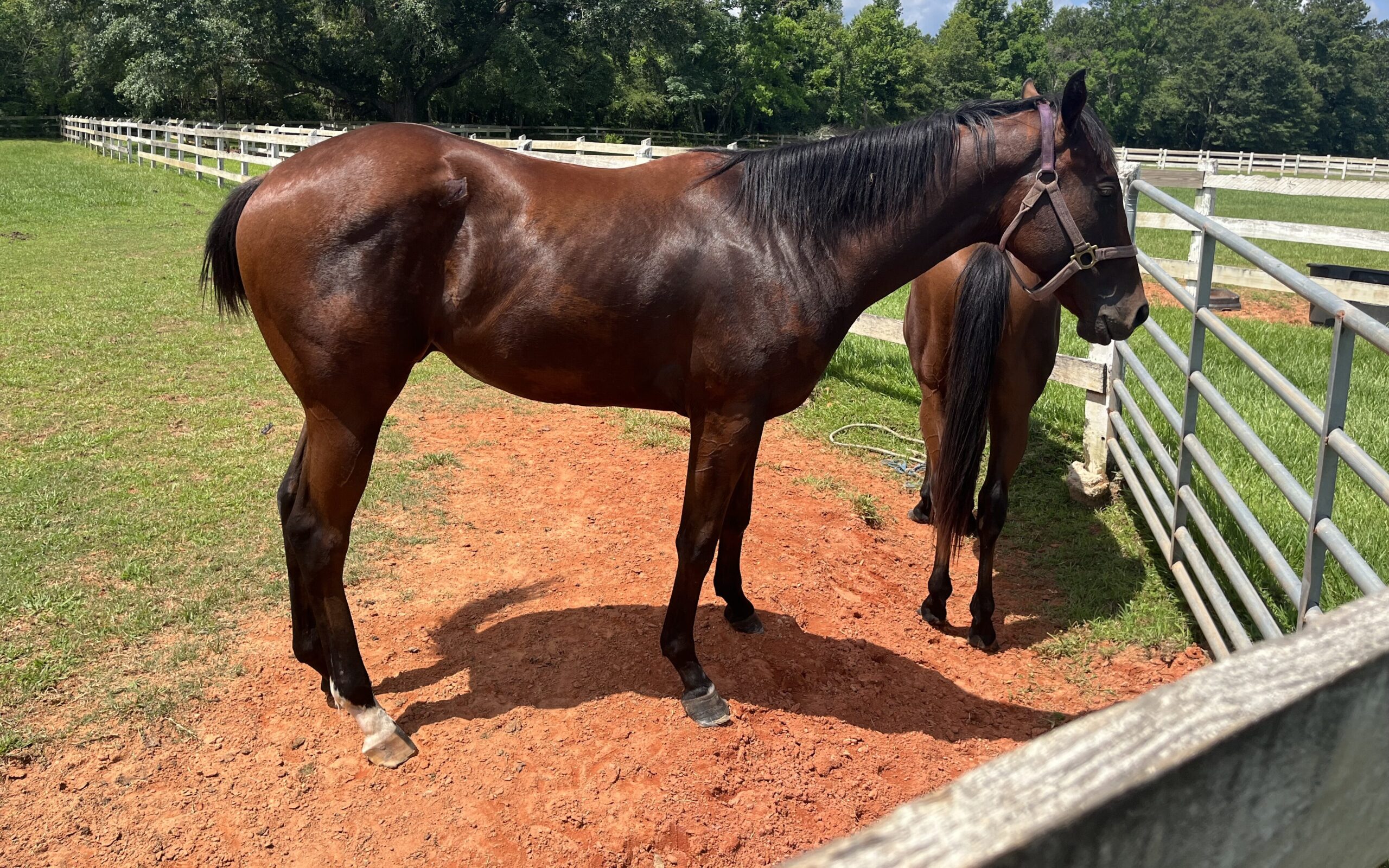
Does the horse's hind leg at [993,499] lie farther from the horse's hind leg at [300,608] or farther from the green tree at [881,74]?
the green tree at [881,74]

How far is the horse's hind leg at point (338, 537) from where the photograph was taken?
3020 mm

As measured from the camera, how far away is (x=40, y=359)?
22.7 ft

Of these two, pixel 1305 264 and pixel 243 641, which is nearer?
pixel 243 641

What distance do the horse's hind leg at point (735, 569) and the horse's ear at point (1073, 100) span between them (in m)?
1.68

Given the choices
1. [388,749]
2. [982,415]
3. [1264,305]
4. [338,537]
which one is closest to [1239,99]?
[1264,305]

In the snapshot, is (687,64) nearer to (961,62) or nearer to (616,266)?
(961,62)

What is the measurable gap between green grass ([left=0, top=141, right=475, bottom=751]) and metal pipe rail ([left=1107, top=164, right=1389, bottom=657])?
3659 millimetres

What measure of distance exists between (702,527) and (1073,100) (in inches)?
73.8

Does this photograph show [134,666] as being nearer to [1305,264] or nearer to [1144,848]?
[1144,848]

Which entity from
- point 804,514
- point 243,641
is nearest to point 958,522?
point 804,514

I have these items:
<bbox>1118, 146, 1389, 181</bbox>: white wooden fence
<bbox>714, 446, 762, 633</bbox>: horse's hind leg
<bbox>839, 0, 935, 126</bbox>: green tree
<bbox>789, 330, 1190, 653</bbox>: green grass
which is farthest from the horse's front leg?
<bbox>839, 0, 935, 126</bbox>: green tree

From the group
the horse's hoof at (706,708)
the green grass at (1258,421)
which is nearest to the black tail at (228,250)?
the horse's hoof at (706,708)

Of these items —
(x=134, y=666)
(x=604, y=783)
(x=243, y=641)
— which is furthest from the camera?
(x=243, y=641)

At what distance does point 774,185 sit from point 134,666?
9.57 ft
